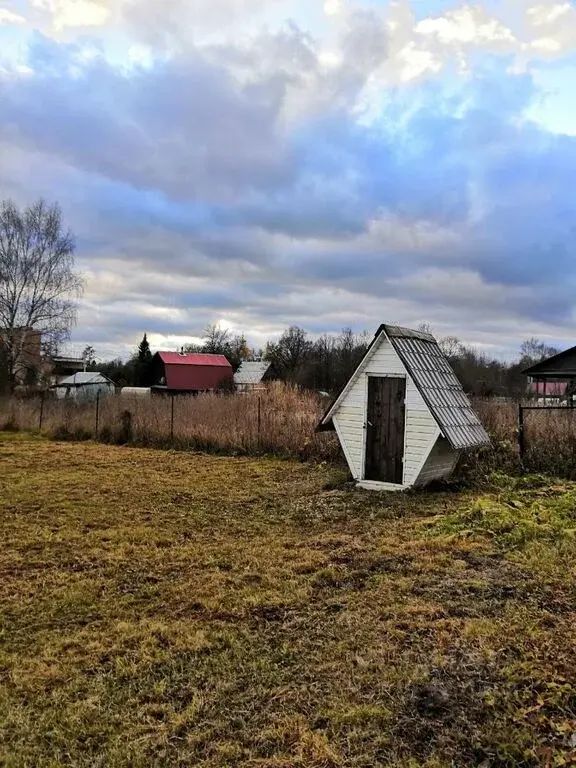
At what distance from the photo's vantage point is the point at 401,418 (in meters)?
9.27

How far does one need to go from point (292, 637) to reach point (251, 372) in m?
45.1

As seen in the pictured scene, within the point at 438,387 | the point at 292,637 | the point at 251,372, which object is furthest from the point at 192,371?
the point at 292,637

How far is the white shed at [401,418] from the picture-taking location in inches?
353

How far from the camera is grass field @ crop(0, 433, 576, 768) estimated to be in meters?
2.71

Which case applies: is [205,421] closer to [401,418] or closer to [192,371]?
[401,418]

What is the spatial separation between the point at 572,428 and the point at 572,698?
8.30 meters

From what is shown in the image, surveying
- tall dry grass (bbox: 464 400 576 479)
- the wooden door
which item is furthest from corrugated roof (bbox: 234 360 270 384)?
the wooden door

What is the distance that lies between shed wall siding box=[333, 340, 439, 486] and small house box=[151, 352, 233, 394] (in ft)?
107

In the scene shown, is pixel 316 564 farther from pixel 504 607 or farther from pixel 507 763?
pixel 507 763

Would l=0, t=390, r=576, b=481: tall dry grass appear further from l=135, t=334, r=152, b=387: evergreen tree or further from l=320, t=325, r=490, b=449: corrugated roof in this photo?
l=135, t=334, r=152, b=387: evergreen tree

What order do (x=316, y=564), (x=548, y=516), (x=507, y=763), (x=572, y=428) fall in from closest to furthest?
1. (x=507, y=763)
2. (x=316, y=564)
3. (x=548, y=516)
4. (x=572, y=428)

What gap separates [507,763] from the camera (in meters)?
2.47

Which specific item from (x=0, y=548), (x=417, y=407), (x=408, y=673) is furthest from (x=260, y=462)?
(x=408, y=673)

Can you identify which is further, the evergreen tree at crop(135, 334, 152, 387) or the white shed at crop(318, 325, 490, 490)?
the evergreen tree at crop(135, 334, 152, 387)
